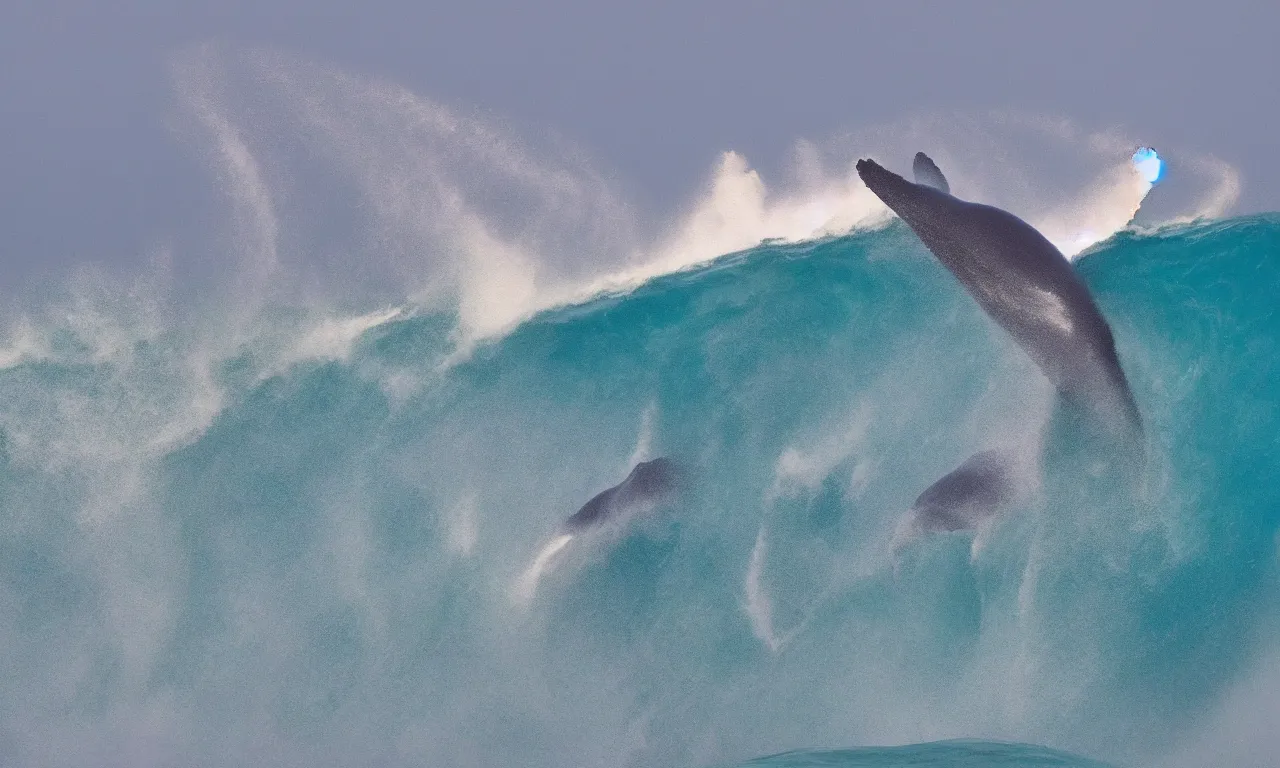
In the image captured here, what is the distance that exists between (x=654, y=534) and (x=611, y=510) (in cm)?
77

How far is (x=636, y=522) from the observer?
17.2 m

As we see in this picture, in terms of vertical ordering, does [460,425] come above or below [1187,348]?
above

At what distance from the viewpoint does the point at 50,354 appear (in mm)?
18531

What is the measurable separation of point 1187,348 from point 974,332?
10.5 feet

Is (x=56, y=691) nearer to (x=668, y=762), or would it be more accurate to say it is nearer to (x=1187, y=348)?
(x=668, y=762)

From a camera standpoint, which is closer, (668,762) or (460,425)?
(668,762)

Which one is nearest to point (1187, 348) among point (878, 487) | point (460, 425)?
point (878, 487)

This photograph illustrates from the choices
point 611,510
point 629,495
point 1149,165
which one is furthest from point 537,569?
point 1149,165

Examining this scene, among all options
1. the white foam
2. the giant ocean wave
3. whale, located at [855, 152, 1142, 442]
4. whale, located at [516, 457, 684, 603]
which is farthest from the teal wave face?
whale, located at [855, 152, 1142, 442]

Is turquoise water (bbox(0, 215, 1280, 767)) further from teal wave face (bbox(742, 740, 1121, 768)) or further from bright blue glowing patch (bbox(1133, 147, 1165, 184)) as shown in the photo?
teal wave face (bbox(742, 740, 1121, 768))

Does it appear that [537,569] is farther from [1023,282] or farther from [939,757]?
[1023,282]

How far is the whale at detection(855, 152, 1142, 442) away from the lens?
1361cm

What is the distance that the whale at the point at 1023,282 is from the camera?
44.7 ft

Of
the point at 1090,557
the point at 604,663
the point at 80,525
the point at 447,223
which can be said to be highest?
the point at 447,223
